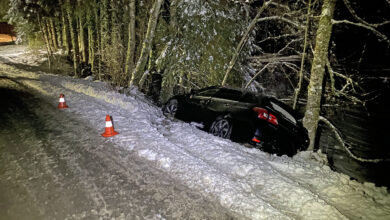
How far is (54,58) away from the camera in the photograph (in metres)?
23.0

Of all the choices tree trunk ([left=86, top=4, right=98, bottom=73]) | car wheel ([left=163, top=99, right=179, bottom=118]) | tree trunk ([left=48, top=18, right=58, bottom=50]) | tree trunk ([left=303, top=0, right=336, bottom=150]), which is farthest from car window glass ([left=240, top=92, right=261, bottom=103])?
tree trunk ([left=48, top=18, right=58, bottom=50])

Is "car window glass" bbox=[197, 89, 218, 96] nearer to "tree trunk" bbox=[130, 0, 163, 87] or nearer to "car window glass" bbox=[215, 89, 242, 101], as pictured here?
"car window glass" bbox=[215, 89, 242, 101]

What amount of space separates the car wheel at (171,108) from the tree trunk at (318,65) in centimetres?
420

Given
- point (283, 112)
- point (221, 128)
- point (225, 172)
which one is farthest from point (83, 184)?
point (283, 112)

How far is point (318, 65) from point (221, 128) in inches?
140

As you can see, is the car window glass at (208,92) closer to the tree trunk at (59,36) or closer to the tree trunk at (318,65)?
the tree trunk at (318,65)

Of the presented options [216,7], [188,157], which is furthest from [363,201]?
[216,7]

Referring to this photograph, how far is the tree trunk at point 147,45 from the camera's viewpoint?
35.7 ft

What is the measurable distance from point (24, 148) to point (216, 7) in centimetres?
964

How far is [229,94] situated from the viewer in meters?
6.52

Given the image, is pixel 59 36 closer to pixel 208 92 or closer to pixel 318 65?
pixel 208 92

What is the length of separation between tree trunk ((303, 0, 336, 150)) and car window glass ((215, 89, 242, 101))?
2378mm

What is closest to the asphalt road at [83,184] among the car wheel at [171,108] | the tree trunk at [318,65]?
the car wheel at [171,108]

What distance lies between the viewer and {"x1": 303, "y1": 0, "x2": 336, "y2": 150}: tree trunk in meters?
6.39
